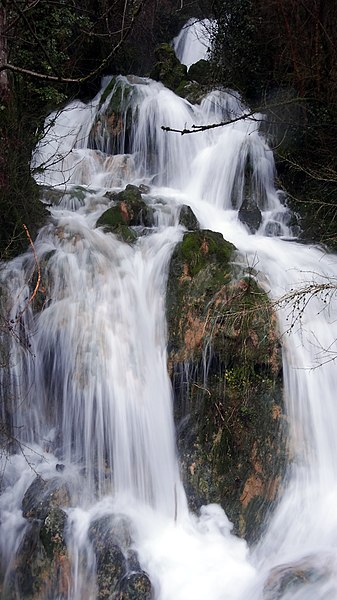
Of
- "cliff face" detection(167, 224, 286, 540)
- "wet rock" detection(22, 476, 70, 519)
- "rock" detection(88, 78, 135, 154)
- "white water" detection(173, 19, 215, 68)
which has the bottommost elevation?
"wet rock" detection(22, 476, 70, 519)

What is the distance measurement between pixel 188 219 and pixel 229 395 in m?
3.27

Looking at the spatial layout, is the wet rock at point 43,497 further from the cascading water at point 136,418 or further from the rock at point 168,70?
the rock at point 168,70

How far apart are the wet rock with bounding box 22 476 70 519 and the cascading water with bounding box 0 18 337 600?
2.8 inches

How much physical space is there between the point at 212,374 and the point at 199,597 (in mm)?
1887

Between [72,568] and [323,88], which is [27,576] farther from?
[323,88]

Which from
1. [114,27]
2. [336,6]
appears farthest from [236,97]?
[114,27]

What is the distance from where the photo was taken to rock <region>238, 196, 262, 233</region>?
24.9 ft

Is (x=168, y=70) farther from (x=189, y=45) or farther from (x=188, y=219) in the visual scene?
(x=188, y=219)

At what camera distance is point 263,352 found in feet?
15.5

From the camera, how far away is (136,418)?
4723mm

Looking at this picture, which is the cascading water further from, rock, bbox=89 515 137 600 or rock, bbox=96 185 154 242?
rock, bbox=96 185 154 242

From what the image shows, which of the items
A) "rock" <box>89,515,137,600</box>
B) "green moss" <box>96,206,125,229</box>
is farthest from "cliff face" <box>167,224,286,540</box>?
"green moss" <box>96,206,125,229</box>

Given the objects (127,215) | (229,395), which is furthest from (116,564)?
(127,215)

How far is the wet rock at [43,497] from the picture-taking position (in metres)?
4.07
